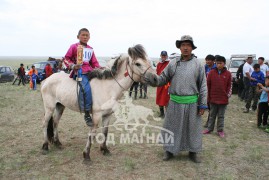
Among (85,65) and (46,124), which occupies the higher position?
(85,65)

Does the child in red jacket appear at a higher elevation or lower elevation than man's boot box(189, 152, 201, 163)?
higher

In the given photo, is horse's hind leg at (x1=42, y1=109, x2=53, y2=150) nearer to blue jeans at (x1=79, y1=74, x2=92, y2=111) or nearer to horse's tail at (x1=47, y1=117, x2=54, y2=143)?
horse's tail at (x1=47, y1=117, x2=54, y2=143)

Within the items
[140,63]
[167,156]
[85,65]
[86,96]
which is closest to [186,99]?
[140,63]

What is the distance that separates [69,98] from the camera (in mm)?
4551

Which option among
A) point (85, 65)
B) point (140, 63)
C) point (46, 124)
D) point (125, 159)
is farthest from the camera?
point (46, 124)

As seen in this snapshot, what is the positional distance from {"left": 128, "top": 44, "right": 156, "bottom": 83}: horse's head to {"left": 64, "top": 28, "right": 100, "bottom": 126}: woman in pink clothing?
934 mm

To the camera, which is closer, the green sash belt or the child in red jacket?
the green sash belt

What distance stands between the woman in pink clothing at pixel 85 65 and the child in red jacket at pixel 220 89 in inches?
120

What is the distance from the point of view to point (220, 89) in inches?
236

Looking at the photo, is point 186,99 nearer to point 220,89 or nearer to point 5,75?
point 220,89

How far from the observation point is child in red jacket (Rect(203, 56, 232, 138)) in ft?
19.6

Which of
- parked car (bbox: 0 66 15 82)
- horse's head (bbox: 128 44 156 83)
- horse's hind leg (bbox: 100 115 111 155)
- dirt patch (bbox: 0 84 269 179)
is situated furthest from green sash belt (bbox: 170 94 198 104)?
parked car (bbox: 0 66 15 82)

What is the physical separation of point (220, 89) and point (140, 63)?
9.58ft

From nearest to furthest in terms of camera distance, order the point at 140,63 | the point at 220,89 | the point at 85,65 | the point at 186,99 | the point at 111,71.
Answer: the point at 140,63 < the point at 186,99 < the point at 111,71 < the point at 85,65 < the point at 220,89
